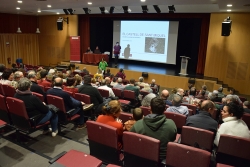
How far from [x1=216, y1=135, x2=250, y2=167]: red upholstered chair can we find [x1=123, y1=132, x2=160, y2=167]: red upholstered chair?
0.90 meters

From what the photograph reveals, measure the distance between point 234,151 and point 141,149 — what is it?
1.17 m

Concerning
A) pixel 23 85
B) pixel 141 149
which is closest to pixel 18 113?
pixel 23 85

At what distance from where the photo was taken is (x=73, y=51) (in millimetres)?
13234

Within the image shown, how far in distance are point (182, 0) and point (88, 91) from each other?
4.71 metres

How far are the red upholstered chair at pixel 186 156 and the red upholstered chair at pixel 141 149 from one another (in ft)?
0.49

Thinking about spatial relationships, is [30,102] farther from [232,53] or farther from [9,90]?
[232,53]

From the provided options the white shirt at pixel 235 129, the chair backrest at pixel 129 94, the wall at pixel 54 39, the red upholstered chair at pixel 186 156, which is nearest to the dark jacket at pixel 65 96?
the chair backrest at pixel 129 94

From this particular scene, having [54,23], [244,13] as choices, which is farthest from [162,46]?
[54,23]

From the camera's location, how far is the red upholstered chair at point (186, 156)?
204 cm

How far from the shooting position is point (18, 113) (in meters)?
3.38

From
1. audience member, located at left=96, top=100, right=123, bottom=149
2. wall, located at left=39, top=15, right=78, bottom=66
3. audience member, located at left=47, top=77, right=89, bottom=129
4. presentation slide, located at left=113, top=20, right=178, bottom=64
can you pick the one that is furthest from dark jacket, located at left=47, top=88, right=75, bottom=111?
wall, located at left=39, top=15, right=78, bottom=66

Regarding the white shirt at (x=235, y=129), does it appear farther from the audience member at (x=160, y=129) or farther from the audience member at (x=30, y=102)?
the audience member at (x=30, y=102)

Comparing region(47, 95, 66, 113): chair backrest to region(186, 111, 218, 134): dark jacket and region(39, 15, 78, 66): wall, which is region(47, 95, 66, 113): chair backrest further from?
region(39, 15, 78, 66): wall

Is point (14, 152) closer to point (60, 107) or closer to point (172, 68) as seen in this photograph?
point (60, 107)
